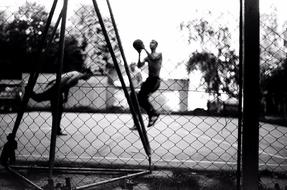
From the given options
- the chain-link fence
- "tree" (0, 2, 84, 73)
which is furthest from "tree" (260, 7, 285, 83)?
"tree" (0, 2, 84, 73)

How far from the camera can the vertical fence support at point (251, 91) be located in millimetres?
1729

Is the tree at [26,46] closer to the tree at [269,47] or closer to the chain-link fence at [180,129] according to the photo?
the chain-link fence at [180,129]

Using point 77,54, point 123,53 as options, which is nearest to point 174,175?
point 123,53

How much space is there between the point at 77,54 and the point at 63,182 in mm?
41215

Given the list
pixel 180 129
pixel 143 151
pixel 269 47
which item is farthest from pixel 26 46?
pixel 269 47

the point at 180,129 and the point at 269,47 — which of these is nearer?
the point at 269,47

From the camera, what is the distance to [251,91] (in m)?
1.73

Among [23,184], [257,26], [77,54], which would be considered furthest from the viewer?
[77,54]

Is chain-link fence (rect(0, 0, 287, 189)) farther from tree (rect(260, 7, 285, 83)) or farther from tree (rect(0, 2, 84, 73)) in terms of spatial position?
tree (rect(0, 2, 84, 73))

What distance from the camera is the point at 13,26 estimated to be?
4375 centimetres

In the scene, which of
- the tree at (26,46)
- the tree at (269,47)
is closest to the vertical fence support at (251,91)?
the tree at (269,47)

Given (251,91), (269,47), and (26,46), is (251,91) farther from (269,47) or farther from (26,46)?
(26,46)

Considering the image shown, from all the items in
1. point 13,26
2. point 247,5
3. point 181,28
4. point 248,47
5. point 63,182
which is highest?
point 13,26

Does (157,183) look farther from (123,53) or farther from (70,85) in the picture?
(70,85)
